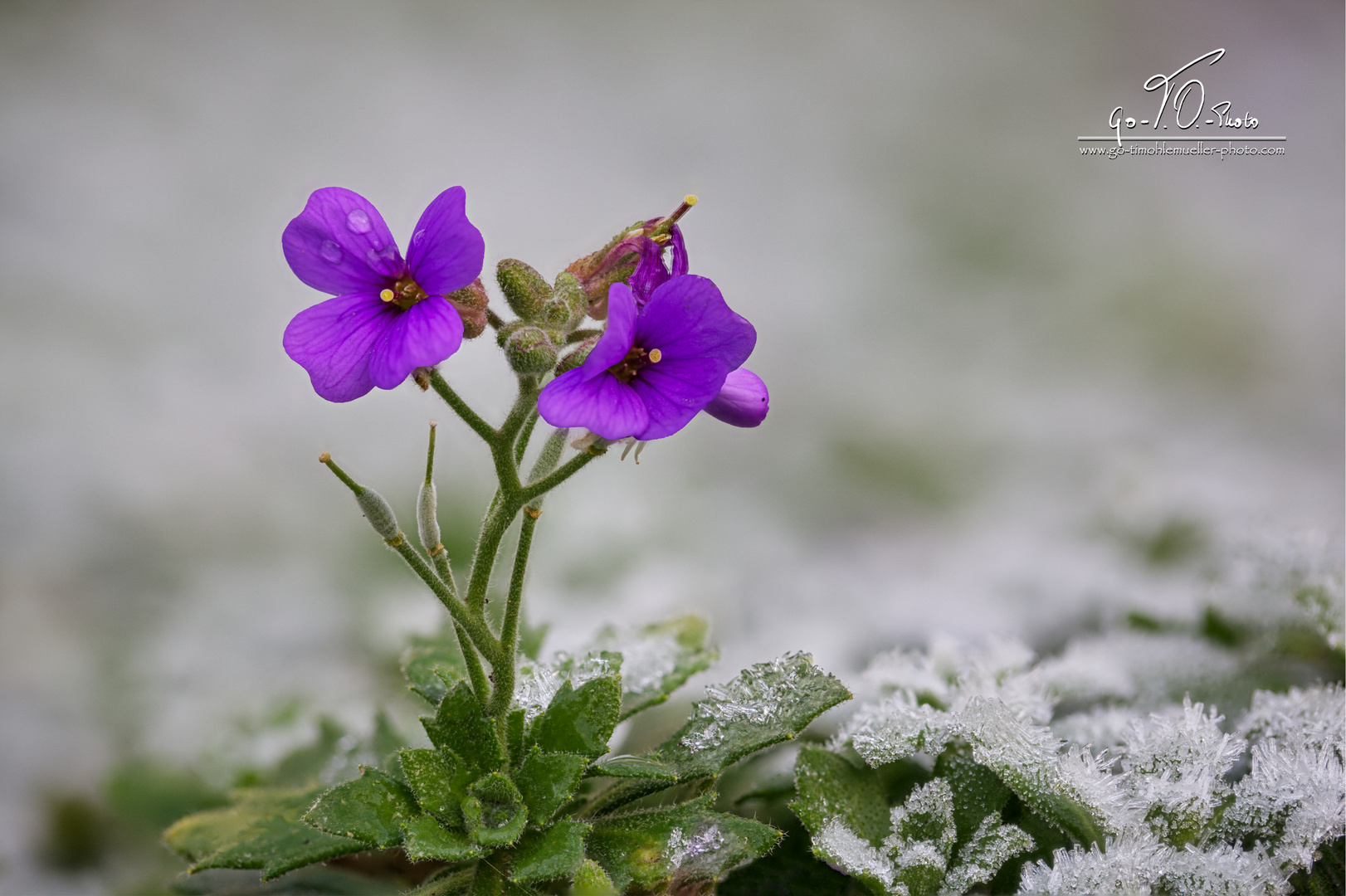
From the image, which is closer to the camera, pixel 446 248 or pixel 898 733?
pixel 446 248

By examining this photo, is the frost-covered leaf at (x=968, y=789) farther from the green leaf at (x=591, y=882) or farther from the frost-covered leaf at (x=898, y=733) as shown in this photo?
the green leaf at (x=591, y=882)

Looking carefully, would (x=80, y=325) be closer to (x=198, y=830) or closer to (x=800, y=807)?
(x=198, y=830)

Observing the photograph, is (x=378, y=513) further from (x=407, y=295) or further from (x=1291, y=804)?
(x=1291, y=804)

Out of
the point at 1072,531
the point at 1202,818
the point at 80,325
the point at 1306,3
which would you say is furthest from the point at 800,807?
the point at 1306,3
